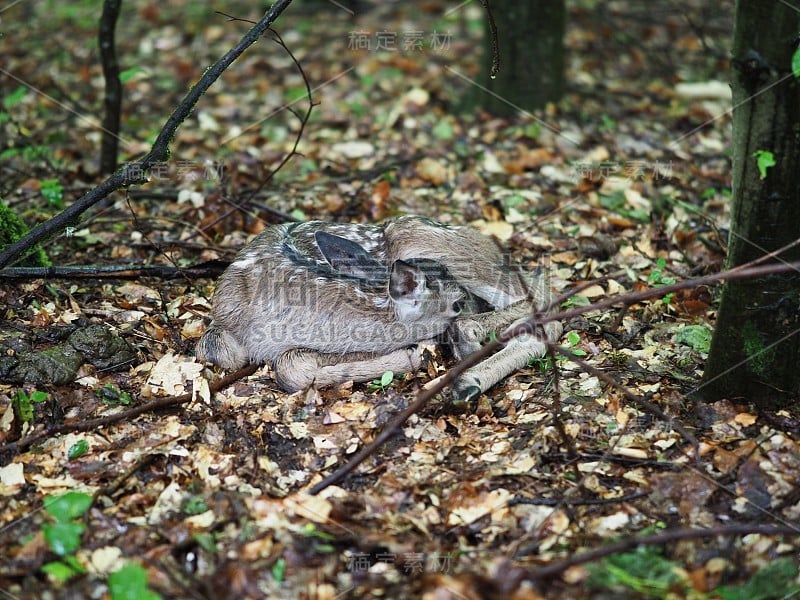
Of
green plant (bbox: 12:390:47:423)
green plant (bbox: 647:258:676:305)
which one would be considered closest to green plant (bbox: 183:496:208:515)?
green plant (bbox: 12:390:47:423)

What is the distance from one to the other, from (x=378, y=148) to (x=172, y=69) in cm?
340

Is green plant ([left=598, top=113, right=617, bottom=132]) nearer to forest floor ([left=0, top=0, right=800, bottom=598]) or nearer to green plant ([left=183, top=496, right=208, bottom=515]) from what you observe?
forest floor ([left=0, top=0, right=800, bottom=598])

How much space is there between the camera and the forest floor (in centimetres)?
335

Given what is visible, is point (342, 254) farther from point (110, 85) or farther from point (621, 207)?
point (110, 85)

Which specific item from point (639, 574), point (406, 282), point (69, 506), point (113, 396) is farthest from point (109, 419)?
point (639, 574)

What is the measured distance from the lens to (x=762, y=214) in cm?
388

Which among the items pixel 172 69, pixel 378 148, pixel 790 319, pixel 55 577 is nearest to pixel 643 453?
pixel 790 319

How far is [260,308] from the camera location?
4.94 meters

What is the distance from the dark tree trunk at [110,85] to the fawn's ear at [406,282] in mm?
3648

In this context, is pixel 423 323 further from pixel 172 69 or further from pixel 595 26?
pixel 595 26

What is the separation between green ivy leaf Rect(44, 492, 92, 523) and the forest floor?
0.01m

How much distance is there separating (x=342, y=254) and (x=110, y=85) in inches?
131

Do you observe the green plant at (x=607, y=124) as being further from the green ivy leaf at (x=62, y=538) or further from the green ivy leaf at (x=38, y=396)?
the green ivy leaf at (x=62, y=538)

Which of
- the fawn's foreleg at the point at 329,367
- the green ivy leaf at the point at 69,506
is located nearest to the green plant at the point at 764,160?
the fawn's foreleg at the point at 329,367
